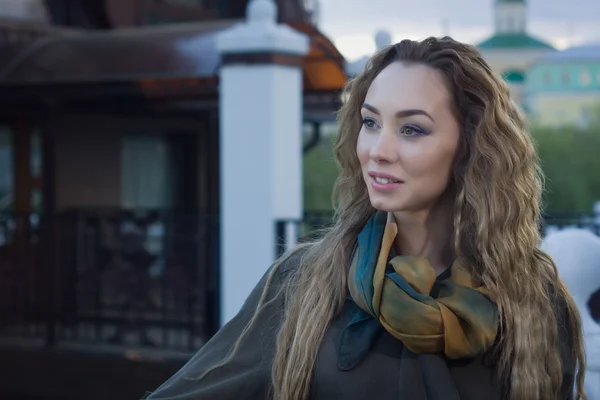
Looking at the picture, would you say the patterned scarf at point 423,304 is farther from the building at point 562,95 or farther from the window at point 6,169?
the building at point 562,95

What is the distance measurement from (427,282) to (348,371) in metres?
0.25

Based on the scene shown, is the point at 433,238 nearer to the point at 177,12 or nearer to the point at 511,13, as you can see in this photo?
the point at 177,12

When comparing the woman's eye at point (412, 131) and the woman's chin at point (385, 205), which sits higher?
the woman's eye at point (412, 131)

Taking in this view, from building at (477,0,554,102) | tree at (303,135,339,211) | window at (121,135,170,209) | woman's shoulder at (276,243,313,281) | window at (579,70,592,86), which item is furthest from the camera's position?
window at (579,70,592,86)

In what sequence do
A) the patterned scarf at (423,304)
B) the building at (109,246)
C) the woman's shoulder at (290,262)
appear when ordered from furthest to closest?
the building at (109,246) → the woman's shoulder at (290,262) → the patterned scarf at (423,304)

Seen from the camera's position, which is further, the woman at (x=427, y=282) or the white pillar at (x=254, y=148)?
the white pillar at (x=254, y=148)

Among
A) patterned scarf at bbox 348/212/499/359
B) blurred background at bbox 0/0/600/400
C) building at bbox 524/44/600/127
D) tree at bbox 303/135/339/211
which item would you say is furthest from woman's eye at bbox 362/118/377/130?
building at bbox 524/44/600/127

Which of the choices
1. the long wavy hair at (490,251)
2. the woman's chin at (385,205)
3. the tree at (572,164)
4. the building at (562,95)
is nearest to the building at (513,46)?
the long wavy hair at (490,251)

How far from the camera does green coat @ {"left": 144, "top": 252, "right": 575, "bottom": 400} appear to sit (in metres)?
2.17

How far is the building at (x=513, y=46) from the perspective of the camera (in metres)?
8.77

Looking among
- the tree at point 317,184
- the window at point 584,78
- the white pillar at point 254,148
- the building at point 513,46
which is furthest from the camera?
the window at point 584,78

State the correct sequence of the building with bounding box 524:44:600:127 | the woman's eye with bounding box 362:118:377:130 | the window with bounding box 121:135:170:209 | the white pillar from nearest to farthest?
the woman's eye with bounding box 362:118:377:130 → the white pillar → the window with bounding box 121:135:170:209 → the building with bounding box 524:44:600:127

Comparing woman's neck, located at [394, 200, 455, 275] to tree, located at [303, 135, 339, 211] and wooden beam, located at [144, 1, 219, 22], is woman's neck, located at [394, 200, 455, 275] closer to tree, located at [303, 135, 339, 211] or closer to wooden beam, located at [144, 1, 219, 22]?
wooden beam, located at [144, 1, 219, 22]

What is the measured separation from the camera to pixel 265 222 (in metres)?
6.68
